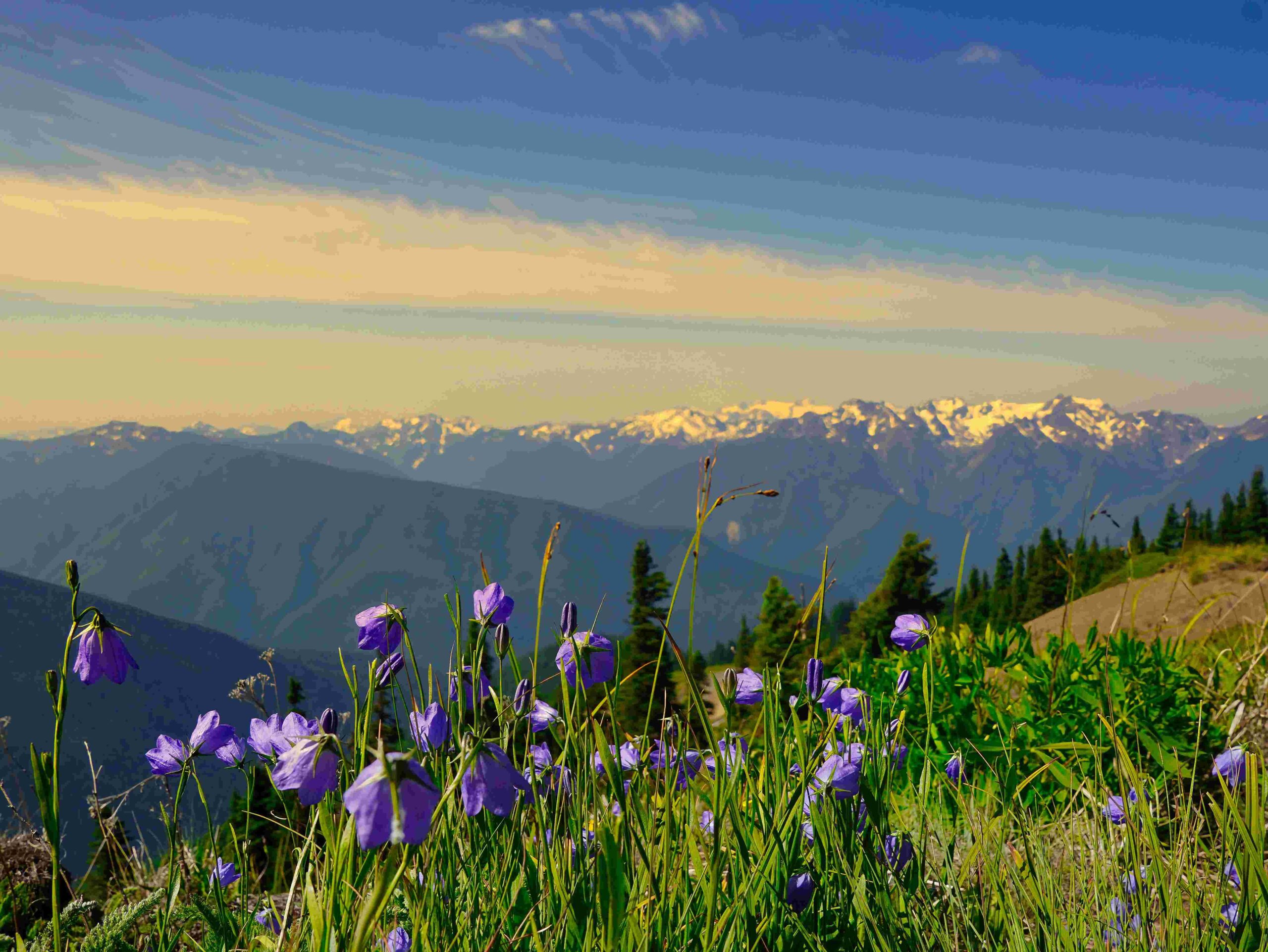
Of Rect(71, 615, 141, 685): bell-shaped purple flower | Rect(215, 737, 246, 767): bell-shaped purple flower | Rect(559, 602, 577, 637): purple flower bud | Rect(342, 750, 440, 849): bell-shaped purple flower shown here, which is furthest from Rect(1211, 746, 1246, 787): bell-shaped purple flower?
Rect(71, 615, 141, 685): bell-shaped purple flower

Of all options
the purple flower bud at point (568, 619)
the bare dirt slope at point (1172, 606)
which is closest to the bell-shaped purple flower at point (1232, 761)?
the purple flower bud at point (568, 619)

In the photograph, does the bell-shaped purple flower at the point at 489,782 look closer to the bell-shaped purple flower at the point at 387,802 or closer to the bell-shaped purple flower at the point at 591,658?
the bell-shaped purple flower at the point at 387,802

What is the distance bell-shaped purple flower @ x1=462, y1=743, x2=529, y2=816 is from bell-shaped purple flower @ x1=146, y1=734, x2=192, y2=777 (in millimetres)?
1442

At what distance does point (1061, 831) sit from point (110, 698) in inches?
5351

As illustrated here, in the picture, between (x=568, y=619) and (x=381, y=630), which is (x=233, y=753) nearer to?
(x=381, y=630)

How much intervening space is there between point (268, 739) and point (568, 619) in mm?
978

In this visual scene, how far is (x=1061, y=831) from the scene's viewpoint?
11.2 ft

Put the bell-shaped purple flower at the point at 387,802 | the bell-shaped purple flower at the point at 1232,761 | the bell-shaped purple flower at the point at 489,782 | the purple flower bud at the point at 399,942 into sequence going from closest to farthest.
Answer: the bell-shaped purple flower at the point at 387,802 < the bell-shaped purple flower at the point at 489,782 < the purple flower bud at the point at 399,942 < the bell-shaped purple flower at the point at 1232,761

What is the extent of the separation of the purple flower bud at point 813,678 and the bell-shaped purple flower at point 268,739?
1.58m

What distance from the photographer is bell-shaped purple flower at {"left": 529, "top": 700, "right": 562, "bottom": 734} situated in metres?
2.64

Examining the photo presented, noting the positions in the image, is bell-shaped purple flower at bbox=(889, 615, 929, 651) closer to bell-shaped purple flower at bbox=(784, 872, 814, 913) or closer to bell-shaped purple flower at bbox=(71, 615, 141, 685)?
bell-shaped purple flower at bbox=(784, 872, 814, 913)

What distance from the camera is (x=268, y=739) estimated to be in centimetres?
239

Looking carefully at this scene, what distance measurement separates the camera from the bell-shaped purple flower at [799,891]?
2203mm

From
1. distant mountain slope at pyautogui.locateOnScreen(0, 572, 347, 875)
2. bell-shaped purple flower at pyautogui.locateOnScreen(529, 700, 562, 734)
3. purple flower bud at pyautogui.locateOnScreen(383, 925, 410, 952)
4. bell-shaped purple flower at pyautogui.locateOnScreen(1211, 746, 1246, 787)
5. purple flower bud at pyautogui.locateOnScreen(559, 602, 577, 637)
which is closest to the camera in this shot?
purple flower bud at pyautogui.locateOnScreen(559, 602, 577, 637)
